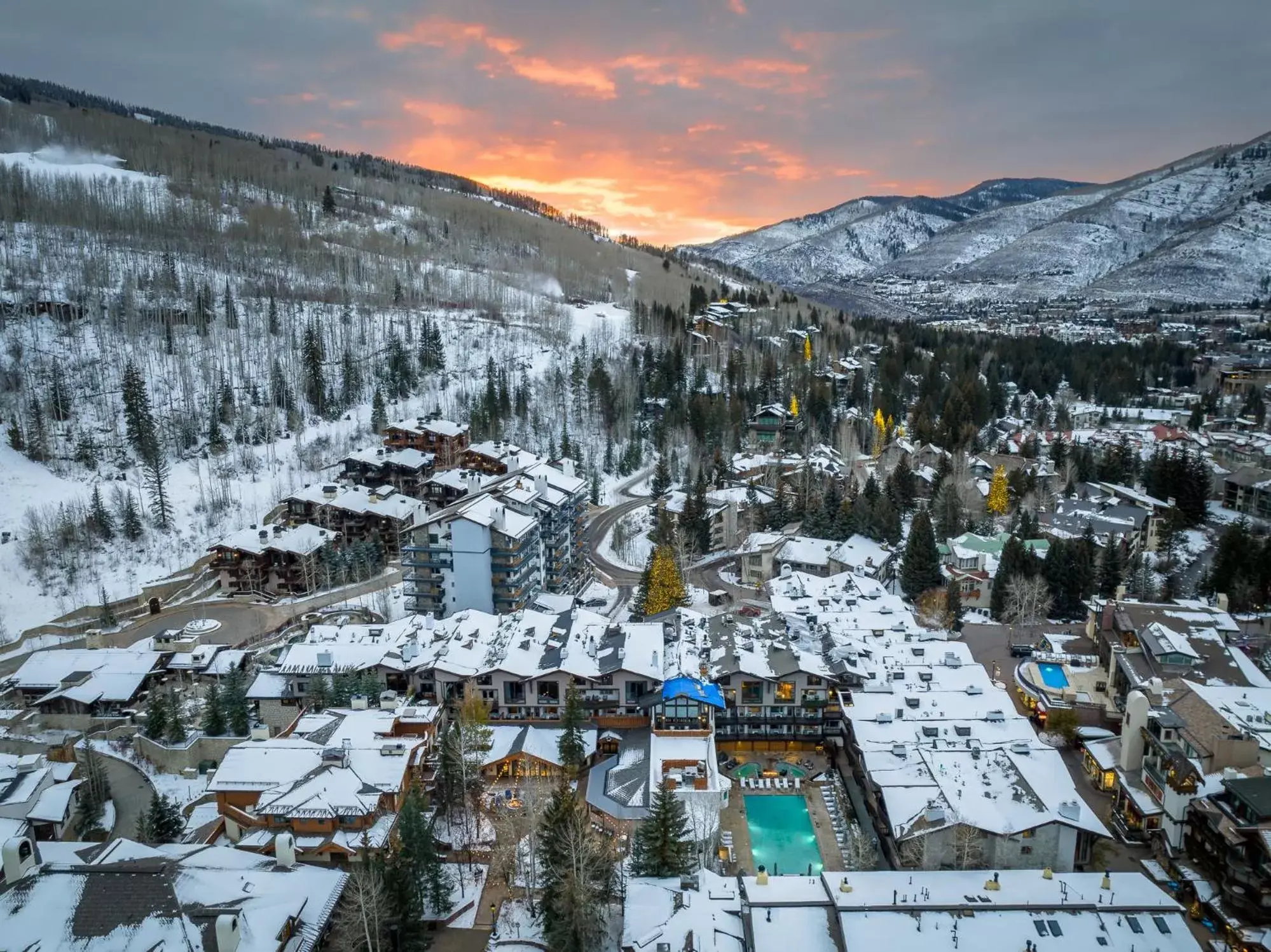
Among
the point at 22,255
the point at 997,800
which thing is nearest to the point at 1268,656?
the point at 997,800

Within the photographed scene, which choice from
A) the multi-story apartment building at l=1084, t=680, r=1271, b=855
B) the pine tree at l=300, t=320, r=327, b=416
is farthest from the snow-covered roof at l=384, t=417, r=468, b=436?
the multi-story apartment building at l=1084, t=680, r=1271, b=855

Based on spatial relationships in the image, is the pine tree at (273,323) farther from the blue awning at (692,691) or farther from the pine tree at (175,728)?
the blue awning at (692,691)

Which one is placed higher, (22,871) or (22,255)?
(22,255)

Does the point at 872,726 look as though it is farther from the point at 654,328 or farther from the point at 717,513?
the point at 654,328

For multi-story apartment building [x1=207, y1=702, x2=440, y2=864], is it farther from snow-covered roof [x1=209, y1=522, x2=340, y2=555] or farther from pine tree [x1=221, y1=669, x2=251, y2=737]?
snow-covered roof [x1=209, y1=522, x2=340, y2=555]

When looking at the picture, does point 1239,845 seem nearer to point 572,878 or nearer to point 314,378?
point 572,878

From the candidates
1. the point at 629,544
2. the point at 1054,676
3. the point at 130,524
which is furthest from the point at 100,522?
the point at 1054,676
